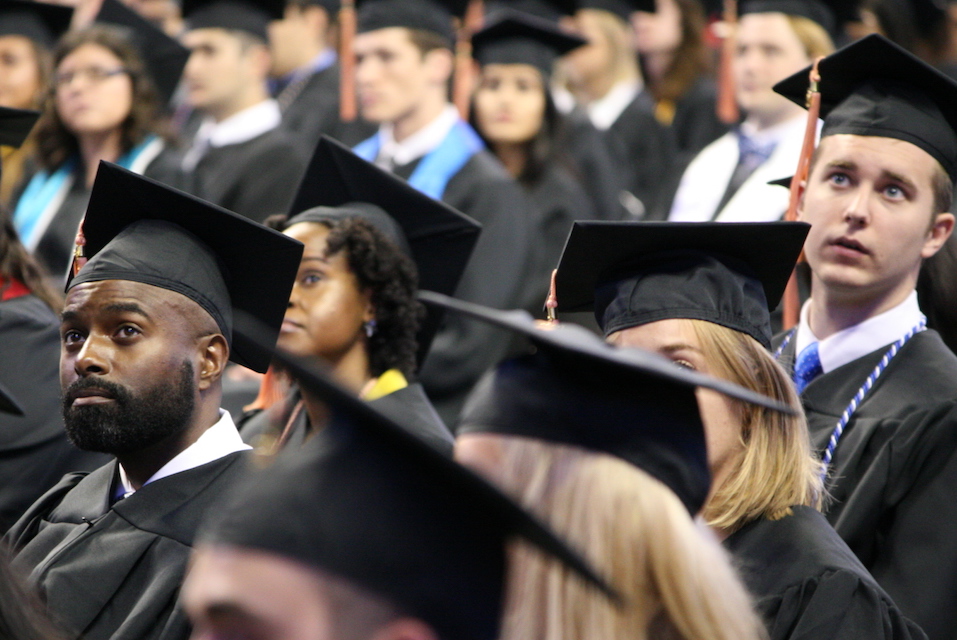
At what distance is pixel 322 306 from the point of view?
429 cm

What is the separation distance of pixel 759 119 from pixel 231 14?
11.2 feet

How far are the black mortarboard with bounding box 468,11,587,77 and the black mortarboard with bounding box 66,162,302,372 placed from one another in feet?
15.3

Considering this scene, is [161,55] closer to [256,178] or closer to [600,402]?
[256,178]

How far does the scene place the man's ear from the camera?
317 cm

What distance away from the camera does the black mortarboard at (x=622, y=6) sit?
9.33m

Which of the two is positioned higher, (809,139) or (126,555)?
(809,139)

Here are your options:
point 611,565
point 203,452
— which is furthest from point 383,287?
point 611,565

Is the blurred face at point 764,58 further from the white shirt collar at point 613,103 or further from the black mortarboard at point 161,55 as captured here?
the black mortarboard at point 161,55

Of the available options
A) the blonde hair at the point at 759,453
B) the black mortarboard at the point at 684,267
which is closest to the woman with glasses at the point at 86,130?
the black mortarboard at the point at 684,267

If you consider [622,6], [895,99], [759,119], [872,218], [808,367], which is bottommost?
[808,367]

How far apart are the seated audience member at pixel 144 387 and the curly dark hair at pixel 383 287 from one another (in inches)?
38.5

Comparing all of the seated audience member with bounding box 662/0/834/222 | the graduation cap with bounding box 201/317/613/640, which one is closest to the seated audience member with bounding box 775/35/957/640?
the graduation cap with bounding box 201/317/613/640

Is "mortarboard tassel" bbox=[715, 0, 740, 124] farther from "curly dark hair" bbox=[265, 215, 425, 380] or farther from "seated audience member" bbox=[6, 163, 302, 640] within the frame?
"seated audience member" bbox=[6, 163, 302, 640]

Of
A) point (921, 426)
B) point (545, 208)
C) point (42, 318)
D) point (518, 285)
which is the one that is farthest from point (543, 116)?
point (921, 426)
